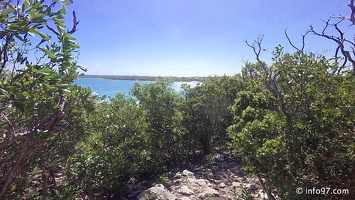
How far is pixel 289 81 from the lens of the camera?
13.4ft

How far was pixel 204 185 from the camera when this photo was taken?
6.14 meters

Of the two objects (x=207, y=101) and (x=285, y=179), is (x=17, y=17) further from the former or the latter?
(x=207, y=101)

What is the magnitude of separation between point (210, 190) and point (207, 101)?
3.55 metres

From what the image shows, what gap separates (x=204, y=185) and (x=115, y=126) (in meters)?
2.66

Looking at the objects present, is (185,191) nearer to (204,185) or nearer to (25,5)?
(204,185)

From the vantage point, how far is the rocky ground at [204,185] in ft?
17.1

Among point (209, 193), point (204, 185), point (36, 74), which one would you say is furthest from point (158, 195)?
point (36, 74)

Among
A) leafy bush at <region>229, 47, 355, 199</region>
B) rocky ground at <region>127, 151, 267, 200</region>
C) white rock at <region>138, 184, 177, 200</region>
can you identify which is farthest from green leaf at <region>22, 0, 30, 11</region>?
white rock at <region>138, 184, 177, 200</region>

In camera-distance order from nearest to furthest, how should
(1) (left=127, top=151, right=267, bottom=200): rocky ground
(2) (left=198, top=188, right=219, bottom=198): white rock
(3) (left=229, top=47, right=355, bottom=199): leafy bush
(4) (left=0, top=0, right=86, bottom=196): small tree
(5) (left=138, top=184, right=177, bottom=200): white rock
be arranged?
(4) (left=0, top=0, right=86, bottom=196): small tree, (3) (left=229, top=47, right=355, bottom=199): leafy bush, (5) (left=138, top=184, right=177, bottom=200): white rock, (1) (left=127, top=151, right=267, bottom=200): rocky ground, (2) (left=198, top=188, right=219, bottom=198): white rock

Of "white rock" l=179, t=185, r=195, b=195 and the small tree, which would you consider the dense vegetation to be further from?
"white rock" l=179, t=185, r=195, b=195

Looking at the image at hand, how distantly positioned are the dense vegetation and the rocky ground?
0.72 meters

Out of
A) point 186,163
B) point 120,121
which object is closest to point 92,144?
point 120,121

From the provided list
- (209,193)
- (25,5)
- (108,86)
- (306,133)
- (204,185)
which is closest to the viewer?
(25,5)

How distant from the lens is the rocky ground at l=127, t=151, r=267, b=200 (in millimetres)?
5217
